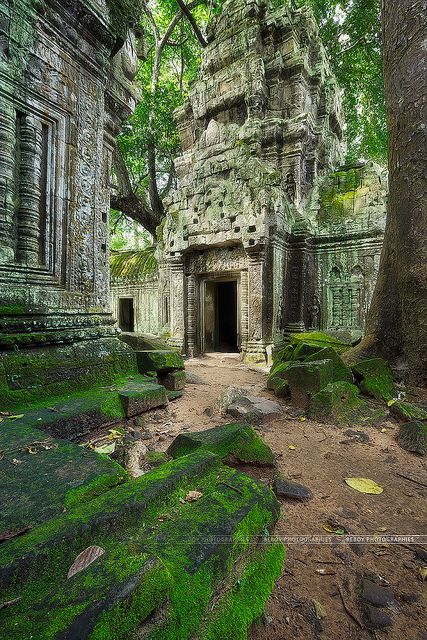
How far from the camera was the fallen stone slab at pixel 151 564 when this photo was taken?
83 cm

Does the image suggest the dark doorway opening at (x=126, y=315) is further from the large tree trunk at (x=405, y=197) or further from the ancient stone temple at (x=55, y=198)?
the large tree trunk at (x=405, y=197)

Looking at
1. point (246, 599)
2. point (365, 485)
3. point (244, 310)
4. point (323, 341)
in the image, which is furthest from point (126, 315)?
point (246, 599)

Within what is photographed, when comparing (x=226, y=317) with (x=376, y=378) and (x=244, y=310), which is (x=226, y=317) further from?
(x=376, y=378)

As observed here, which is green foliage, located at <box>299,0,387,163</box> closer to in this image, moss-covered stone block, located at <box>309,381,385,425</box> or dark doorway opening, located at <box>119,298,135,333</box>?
moss-covered stone block, located at <box>309,381,385,425</box>

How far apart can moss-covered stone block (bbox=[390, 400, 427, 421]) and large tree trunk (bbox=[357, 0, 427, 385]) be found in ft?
2.26

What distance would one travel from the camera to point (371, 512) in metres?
1.77

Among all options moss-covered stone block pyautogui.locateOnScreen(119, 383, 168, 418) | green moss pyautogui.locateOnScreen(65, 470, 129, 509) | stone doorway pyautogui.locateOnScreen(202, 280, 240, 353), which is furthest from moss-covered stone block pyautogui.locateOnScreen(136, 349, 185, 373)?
stone doorway pyautogui.locateOnScreen(202, 280, 240, 353)

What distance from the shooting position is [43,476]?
1556 millimetres

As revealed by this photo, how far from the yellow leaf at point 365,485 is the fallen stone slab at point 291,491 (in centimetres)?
34

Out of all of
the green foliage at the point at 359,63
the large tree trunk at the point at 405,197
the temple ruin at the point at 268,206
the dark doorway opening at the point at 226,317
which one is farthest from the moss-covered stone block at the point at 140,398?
the green foliage at the point at 359,63

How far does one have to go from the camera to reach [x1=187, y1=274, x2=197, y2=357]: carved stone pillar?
9.23m

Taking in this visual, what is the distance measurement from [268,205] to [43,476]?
7704mm

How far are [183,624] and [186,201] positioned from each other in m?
9.81

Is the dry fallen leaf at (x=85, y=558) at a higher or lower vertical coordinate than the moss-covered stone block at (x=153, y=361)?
lower
